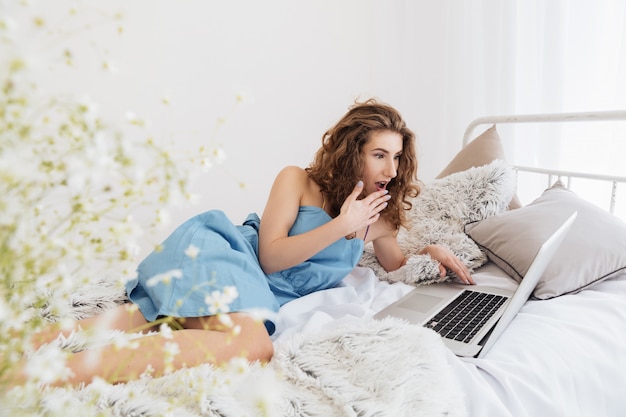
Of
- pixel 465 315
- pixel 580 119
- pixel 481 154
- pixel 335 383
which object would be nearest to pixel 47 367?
pixel 335 383

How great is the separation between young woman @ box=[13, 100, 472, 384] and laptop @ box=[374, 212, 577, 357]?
0.12 meters

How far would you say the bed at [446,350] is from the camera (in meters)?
0.62

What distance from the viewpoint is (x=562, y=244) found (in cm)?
128

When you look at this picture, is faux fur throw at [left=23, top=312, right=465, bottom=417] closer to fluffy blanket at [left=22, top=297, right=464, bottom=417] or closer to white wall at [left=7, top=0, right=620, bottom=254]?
fluffy blanket at [left=22, top=297, right=464, bottom=417]

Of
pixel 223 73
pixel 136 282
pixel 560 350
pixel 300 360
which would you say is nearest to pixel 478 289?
pixel 560 350

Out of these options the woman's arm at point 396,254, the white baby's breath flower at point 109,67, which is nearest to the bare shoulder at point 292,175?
the woman's arm at point 396,254

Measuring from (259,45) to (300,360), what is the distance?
7.06 ft

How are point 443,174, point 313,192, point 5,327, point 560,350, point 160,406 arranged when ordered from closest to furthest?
1. point 5,327
2. point 160,406
3. point 560,350
4. point 313,192
5. point 443,174

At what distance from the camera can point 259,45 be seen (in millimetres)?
2564

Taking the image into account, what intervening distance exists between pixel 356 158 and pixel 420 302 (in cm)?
49

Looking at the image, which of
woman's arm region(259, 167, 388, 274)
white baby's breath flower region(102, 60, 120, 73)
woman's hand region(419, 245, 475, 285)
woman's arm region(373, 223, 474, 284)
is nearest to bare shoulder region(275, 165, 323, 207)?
woman's arm region(259, 167, 388, 274)

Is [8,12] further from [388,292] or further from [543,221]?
[543,221]

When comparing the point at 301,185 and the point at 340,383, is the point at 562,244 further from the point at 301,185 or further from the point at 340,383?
the point at 340,383

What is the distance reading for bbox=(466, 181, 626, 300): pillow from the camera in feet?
4.03
